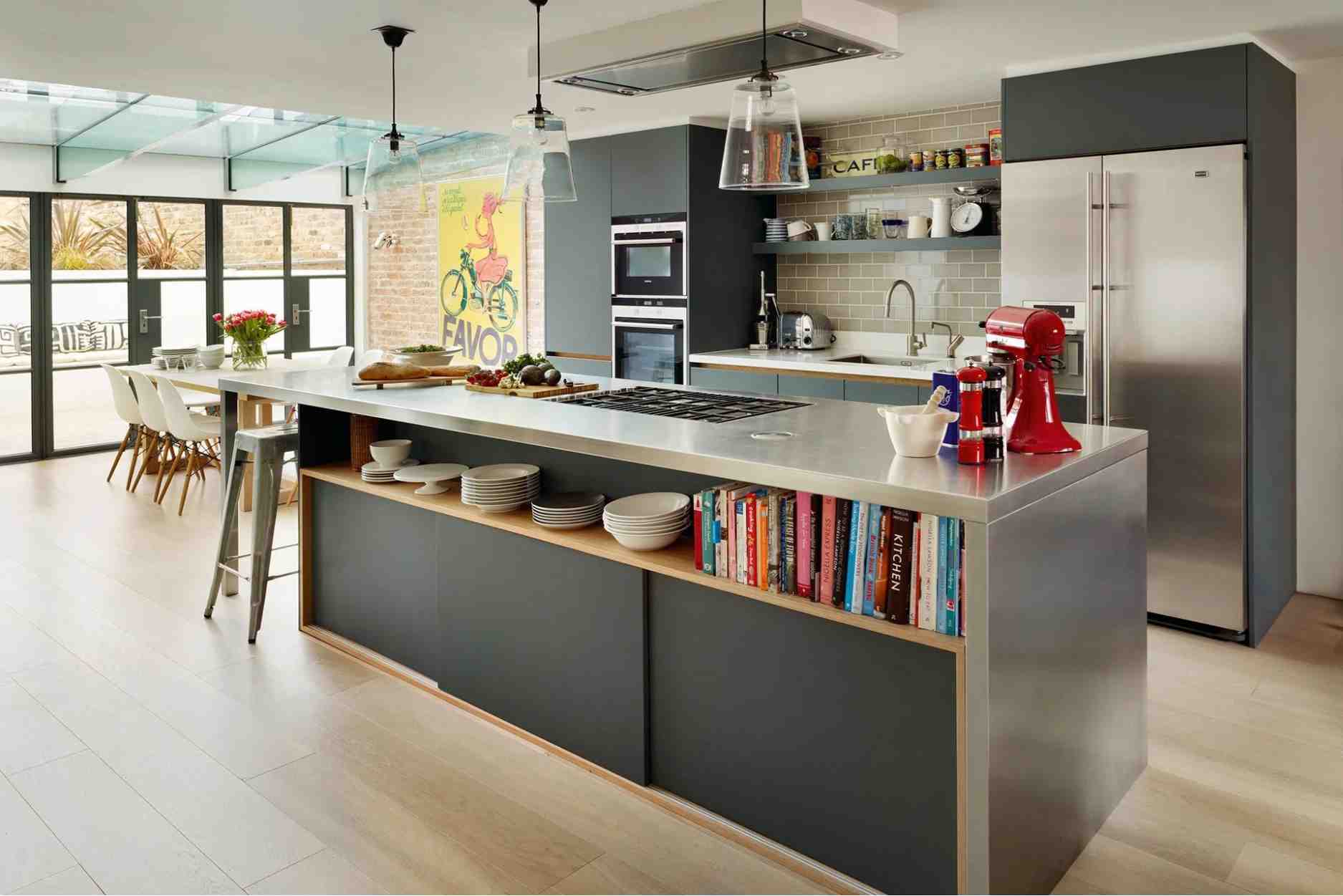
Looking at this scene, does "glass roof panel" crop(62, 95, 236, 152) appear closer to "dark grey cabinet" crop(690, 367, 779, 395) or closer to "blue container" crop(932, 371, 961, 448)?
"dark grey cabinet" crop(690, 367, 779, 395)

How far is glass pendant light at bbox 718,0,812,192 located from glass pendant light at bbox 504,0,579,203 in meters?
0.86

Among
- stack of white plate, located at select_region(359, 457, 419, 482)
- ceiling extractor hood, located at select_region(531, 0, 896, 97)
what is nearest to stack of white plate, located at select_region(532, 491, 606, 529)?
stack of white plate, located at select_region(359, 457, 419, 482)

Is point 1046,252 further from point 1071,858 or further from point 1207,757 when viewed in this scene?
point 1071,858

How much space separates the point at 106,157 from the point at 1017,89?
667 centimetres

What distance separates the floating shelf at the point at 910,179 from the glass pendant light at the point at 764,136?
2.09 metres

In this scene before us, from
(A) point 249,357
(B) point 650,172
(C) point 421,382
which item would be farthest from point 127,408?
(C) point 421,382

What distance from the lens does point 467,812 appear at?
2.71 metres

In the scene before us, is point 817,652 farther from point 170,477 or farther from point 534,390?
point 170,477

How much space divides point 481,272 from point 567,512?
576 centimetres

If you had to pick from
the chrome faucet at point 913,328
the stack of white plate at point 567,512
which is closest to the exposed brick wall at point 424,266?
the chrome faucet at point 913,328

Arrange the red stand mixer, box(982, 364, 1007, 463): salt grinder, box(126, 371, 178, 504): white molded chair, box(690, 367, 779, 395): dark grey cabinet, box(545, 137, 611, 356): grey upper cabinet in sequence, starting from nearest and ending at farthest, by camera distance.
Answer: box(982, 364, 1007, 463): salt grinder, the red stand mixer, box(690, 367, 779, 395): dark grey cabinet, box(545, 137, 611, 356): grey upper cabinet, box(126, 371, 178, 504): white molded chair

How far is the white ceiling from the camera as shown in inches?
141

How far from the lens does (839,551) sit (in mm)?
2381

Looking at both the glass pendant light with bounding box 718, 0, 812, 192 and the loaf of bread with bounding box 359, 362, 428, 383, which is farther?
the loaf of bread with bounding box 359, 362, 428, 383
